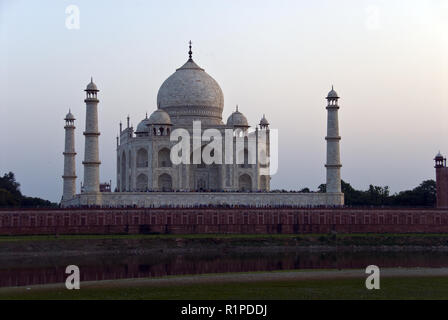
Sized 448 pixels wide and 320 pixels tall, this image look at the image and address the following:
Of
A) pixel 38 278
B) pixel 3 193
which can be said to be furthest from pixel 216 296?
pixel 3 193

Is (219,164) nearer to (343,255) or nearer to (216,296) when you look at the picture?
(343,255)

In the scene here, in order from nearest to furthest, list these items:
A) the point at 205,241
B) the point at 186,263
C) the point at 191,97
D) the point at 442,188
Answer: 1. the point at 186,263
2. the point at 205,241
3. the point at 442,188
4. the point at 191,97

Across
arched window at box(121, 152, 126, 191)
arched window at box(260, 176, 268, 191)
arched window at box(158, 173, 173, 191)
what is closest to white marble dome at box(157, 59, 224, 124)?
arched window at box(121, 152, 126, 191)

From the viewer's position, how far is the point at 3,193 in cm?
7394

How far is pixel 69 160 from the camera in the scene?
6875 cm

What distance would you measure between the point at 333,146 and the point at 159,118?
565 inches

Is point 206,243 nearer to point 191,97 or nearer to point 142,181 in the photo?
point 142,181

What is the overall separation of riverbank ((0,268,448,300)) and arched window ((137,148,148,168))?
111ft

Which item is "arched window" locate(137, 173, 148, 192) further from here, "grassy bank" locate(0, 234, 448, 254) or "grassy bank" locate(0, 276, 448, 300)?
"grassy bank" locate(0, 276, 448, 300)

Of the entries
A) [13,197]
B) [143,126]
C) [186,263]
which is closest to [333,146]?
[143,126]

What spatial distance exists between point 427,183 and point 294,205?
942 inches

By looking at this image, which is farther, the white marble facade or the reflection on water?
the white marble facade

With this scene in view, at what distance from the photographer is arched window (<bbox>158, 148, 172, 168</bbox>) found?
6809 centimetres

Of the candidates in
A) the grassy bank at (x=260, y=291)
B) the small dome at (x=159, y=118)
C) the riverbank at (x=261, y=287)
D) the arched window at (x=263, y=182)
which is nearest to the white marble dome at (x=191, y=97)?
the small dome at (x=159, y=118)
